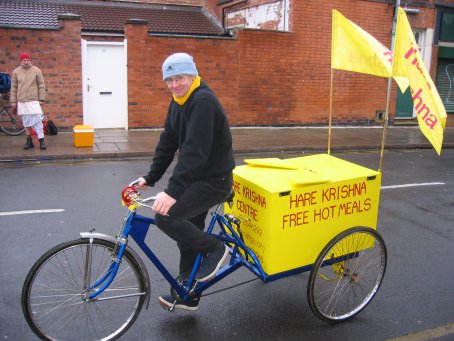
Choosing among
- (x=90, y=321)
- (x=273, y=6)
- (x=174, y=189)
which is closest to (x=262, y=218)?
(x=174, y=189)

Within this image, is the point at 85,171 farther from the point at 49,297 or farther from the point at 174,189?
the point at 174,189

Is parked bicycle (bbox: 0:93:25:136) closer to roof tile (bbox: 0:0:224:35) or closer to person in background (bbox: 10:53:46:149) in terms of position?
person in background (bbox: 10:53:46:149)

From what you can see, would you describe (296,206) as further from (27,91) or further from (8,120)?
(8,120)

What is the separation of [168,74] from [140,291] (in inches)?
57.9

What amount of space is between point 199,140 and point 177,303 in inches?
51.3

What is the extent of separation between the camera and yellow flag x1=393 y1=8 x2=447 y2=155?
12.3 ft

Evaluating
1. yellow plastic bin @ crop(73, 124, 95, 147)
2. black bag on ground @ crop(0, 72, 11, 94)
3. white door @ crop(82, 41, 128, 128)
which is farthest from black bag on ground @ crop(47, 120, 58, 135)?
yellow plastic bin @ crop(73, 124, 95, 147)

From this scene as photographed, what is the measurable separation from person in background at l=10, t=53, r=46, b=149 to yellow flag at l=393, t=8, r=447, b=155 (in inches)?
330

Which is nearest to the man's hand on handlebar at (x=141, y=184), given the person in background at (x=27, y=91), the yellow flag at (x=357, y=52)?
the yellow flag at (x=357, y=52)

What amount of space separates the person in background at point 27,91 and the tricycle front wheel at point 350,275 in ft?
26.9

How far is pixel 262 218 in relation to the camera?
352 centimetres

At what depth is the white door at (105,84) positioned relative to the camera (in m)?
13.5

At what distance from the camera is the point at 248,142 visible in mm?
12648

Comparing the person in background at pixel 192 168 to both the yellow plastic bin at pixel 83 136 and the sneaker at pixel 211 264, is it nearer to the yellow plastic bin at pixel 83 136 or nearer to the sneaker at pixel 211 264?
the sneaker at pixel 211 264
